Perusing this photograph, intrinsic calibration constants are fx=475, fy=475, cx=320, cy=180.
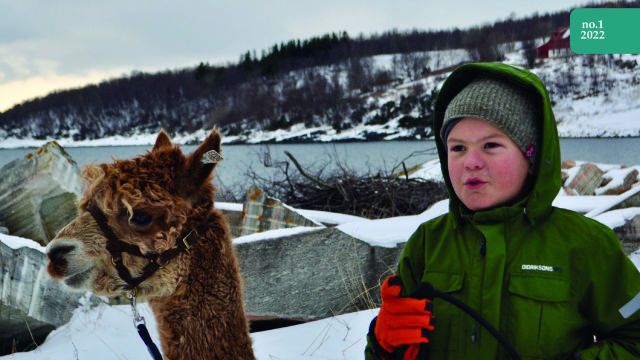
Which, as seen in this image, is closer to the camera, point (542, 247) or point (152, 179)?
point (542, 247)

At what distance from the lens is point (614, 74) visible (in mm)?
69750

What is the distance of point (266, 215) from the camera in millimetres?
5496

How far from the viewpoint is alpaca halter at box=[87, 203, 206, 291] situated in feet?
6.70

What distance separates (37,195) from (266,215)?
2.67 m

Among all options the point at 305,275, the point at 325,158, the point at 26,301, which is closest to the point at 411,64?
the point at 325,158

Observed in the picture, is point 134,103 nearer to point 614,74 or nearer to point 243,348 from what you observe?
point 243,348

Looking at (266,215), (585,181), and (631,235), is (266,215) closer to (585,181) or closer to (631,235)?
(631,235)

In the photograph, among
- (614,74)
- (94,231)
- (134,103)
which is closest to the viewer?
(94,231)

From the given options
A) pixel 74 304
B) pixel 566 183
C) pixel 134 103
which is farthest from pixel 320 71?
pixel 74 304

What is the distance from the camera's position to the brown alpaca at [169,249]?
2025 millimetres

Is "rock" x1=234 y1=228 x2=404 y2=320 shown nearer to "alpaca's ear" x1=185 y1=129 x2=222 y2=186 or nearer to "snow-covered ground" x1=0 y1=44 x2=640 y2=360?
"snow-covered ground" x1=0 y1=44 x2=640 y2=360

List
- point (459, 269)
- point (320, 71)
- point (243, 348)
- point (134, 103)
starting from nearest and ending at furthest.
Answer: point (459, 269)
point (243, 348)
point (134, 103)
point (320, 71)

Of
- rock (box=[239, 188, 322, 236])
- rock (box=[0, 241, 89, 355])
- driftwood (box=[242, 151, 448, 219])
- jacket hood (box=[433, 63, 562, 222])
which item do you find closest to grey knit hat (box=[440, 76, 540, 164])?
jacket hood (box=[433, 63, 562, 222])

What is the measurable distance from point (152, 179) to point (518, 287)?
156 cm
